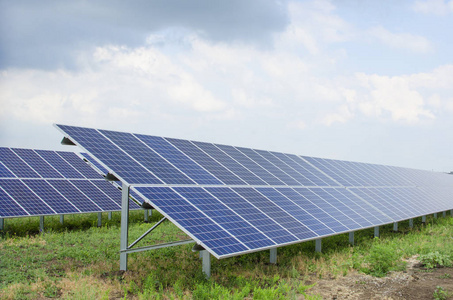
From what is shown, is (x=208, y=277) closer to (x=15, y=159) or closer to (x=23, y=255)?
(x=23, y=255)

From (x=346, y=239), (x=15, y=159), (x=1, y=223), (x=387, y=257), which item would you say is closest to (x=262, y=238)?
(x=387, y=257)

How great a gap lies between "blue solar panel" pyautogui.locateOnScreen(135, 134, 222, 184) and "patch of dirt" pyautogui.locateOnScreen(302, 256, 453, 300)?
5.19 metres

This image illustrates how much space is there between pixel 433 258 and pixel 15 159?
22.8 metres

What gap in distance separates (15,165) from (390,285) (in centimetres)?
2126

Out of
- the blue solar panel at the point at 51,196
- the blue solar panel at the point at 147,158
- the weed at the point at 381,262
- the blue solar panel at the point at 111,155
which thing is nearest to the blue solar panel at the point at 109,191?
the blue solar panel at the point at 51,196

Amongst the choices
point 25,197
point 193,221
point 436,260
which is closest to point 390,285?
point 436,260

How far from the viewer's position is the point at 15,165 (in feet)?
80.9

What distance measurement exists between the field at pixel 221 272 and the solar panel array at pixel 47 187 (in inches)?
74.0

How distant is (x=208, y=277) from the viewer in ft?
39.4

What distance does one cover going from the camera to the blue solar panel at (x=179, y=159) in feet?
49.2

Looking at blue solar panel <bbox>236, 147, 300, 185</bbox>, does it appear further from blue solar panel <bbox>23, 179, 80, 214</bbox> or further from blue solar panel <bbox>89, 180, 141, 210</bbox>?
blue solar panel <bbox>23, 179, 80, 214</bbox>

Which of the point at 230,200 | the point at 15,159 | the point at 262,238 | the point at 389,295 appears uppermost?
the point at 15,159

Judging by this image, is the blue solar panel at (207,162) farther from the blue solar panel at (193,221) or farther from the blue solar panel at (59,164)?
the blue solar panel at (59,164)

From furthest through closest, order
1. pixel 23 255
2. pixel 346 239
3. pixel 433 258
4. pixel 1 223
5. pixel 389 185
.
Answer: pixel 389 185 < pixel 1 223 < pixel 346 239 < pixel 23 255 < pixel 433 258
